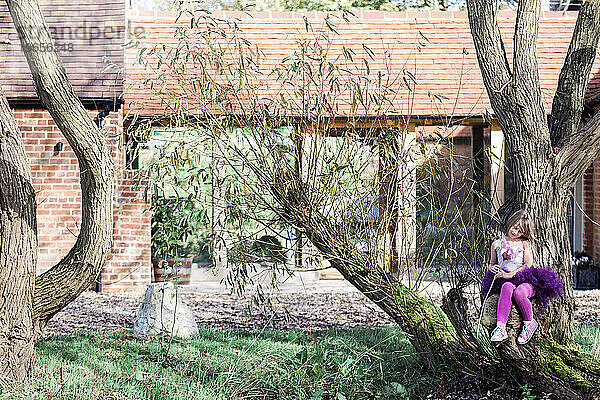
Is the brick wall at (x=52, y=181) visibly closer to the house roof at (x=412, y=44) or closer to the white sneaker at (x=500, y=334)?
the house roof at (x=412, y=44)

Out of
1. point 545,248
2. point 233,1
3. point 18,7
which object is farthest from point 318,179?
point 233,1

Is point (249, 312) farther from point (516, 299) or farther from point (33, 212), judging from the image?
point (516, 299)

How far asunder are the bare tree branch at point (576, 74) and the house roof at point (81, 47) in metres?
6.94

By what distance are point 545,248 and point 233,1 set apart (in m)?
16.8

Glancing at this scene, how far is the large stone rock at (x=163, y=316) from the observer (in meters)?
6.88

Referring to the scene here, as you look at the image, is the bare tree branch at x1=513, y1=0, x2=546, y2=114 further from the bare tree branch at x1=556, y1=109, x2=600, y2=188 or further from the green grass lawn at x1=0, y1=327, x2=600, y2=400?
the green grass lawn at x1=0, y1=327, x2=600, y2=400

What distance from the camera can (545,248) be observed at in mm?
5309

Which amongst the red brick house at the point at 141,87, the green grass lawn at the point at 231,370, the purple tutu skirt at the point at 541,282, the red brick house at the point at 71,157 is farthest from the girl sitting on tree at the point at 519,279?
the red brick house at the point at 71,157

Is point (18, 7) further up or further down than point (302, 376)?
further up

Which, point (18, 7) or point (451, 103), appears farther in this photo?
point (451, 103)

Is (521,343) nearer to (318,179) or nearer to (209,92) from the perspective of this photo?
(318,179)

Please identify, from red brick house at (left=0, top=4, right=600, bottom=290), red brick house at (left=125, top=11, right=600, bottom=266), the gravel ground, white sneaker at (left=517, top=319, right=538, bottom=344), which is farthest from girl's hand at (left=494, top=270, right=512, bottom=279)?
red brick house at (left=125, top=11, right=600, bottom=266)

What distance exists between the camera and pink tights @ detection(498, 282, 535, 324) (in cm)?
451

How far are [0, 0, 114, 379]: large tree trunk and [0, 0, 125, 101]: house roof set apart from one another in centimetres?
561
